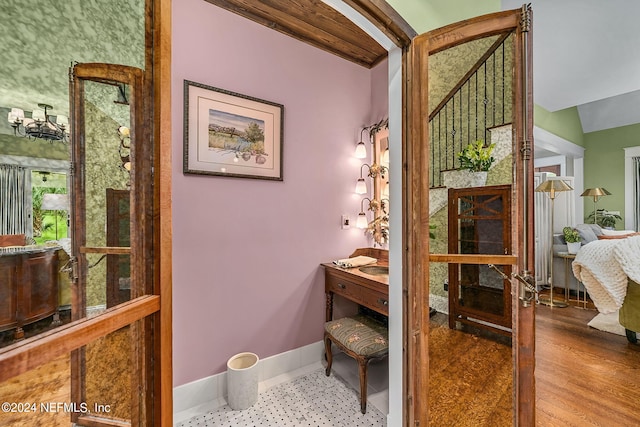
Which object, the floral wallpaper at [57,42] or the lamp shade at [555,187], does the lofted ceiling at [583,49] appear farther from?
the floral wallpaper at [57,42]

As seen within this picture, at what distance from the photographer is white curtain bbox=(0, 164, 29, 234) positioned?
0.48 metres

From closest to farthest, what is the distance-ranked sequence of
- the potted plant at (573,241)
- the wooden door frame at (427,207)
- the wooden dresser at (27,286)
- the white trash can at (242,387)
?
the wooden dresser at (27,286) < the wooden door frame at (427,207) < the white trash can at (242,387) < the potted plant at (573,241)

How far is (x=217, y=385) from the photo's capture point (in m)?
1.83

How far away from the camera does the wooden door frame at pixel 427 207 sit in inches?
44.4

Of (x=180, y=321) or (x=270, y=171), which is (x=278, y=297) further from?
(x=270, y=171)

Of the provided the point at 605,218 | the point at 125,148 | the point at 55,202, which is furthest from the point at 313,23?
the point at 605,218

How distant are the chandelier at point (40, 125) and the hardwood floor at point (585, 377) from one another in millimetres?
2582

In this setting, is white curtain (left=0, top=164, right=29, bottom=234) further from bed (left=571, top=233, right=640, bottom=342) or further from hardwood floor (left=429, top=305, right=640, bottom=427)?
bed (left=571, top=233, right=640, bottom=342)

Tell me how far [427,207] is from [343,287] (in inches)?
45.7

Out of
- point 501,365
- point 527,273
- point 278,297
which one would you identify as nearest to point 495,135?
point 527,273

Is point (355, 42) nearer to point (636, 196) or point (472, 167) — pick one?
point (472, 167)

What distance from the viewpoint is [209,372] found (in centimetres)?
182

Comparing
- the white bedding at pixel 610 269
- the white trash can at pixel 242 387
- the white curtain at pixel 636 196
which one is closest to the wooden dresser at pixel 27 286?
the white trash can at pixel 242 387

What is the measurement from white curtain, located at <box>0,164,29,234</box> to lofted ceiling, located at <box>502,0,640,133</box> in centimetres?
335
